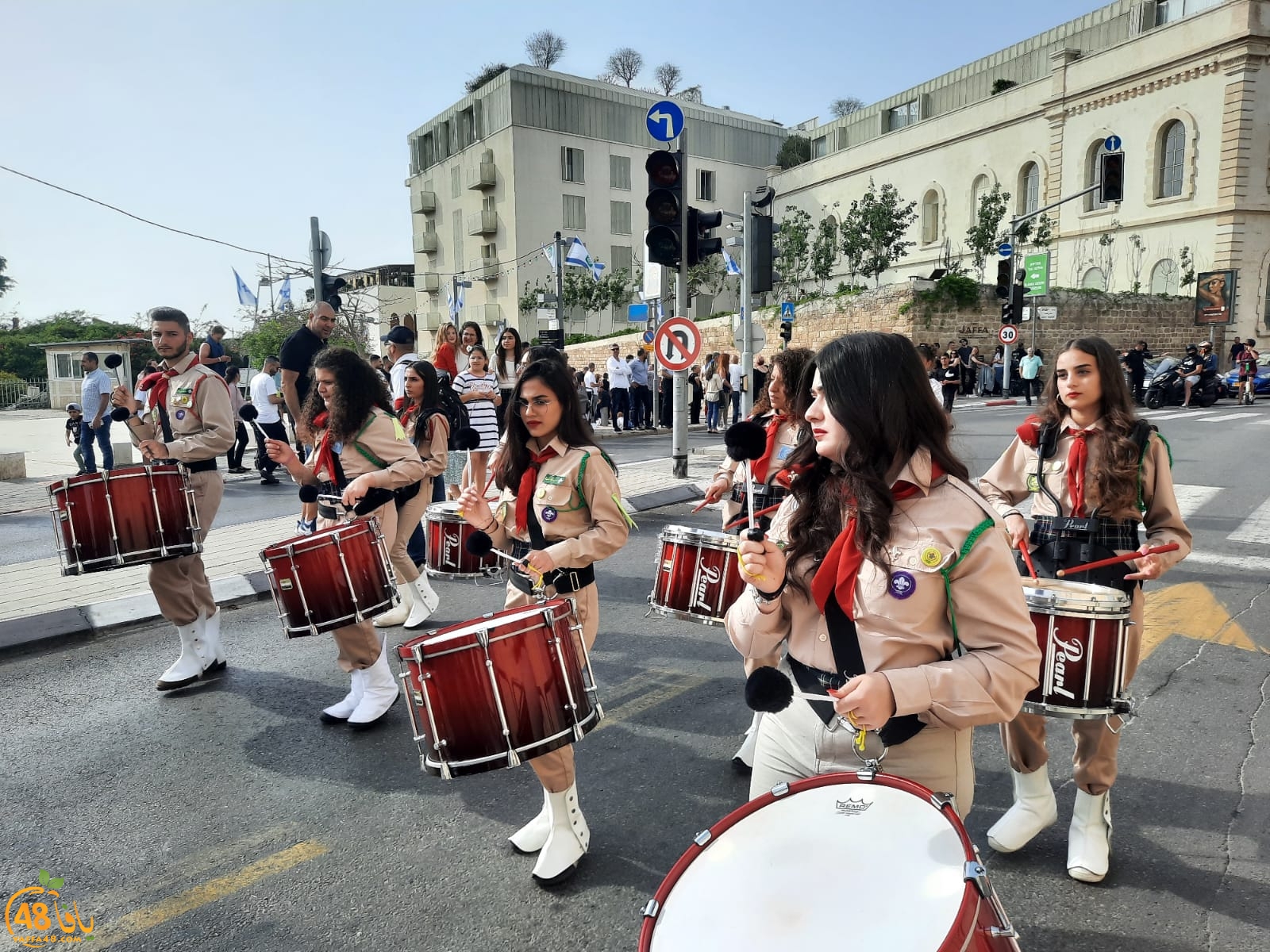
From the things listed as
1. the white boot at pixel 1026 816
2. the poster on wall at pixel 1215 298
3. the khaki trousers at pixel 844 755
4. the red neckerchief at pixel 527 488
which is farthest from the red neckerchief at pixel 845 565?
the poster on wall at pixel 1215 298

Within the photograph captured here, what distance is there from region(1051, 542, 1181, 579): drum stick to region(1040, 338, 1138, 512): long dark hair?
0.59 ft

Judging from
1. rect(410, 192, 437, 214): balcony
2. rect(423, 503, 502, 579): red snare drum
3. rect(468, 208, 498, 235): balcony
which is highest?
rect(410, 192, 437, 214): balcony

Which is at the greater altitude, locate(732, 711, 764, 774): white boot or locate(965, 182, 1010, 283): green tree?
locate(965, 182, 1010, 283): green tree

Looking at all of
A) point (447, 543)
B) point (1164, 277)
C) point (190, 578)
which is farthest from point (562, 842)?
point (1164, 277)

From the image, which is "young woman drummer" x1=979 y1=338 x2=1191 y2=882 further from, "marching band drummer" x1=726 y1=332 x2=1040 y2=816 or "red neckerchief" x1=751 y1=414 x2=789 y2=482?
"red neckerchief" x1=751 y1=414 x2=789 y2=482

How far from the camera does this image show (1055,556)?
133 inches

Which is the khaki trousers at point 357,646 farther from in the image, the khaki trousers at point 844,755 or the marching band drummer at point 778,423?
the khaki trousers at point 844,755

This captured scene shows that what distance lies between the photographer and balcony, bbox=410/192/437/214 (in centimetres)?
5888

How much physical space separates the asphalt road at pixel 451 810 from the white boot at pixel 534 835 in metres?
0.05

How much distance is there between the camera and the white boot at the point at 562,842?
3180 mm

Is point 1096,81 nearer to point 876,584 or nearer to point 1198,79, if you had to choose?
point 1198,79

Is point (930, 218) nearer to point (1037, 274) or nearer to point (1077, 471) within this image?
point (1037, 274)

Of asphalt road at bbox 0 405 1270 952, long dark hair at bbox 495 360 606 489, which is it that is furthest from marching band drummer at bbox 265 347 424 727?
long dark hair at bbox 495 360 606 489

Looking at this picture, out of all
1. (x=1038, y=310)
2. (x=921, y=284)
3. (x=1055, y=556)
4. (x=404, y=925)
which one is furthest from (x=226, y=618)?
(x=1038, y=310)
